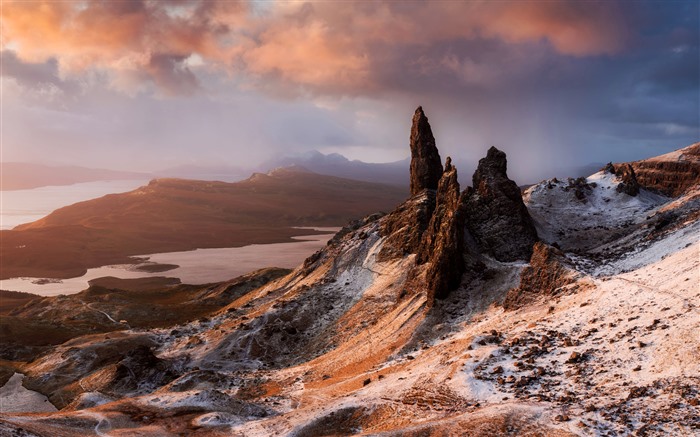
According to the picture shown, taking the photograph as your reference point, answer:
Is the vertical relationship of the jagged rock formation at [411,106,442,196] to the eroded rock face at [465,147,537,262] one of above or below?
above

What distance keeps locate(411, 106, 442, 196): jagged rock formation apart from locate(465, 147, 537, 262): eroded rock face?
1089cm

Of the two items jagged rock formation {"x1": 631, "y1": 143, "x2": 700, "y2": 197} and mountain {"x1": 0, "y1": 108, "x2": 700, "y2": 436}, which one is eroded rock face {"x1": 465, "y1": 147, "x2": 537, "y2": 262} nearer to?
mountain {"x1": 0, "y1": 108, "x2": 700, "y2": 436}

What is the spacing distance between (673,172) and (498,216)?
40706mm

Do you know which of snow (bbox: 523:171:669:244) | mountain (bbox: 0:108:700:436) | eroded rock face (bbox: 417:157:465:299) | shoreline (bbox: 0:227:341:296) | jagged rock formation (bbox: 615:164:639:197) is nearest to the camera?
mountain (bbox: 0:108:700:436)

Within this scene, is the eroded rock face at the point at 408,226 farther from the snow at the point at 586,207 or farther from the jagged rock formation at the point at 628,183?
the jagged rock formation at the point at 628,183

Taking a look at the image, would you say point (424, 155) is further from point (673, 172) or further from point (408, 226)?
point (673, 172)

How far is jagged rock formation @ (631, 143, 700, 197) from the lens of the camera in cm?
7238

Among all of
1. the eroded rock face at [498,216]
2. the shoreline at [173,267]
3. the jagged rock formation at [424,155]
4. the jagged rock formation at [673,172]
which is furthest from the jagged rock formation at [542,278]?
the shoreline at [173,267]

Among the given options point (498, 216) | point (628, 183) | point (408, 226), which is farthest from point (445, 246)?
point (628, 183)

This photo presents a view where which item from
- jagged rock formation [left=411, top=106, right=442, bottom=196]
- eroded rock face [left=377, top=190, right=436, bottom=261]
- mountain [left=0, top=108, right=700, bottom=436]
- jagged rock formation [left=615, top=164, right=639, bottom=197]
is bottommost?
mountain [left=0, top=108, right=700, bottom=436]

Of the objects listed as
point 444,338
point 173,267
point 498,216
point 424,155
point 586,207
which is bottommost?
point 173,267

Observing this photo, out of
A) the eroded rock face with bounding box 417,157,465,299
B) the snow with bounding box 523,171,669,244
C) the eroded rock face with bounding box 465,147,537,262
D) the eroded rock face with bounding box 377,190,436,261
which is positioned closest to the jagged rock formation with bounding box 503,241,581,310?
the eroded rock face with bounding box 417,157,465,299

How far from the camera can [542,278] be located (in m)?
41.4

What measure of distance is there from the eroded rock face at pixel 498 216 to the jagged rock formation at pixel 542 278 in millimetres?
10703
